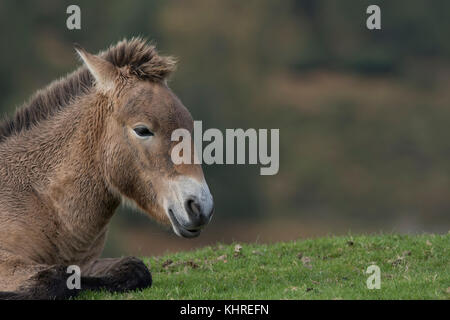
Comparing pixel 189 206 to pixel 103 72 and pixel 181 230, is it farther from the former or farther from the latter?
pixel 103 72

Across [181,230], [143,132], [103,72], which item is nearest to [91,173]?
[143,132]

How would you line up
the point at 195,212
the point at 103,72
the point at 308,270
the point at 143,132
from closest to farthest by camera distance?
the point at 195,212
the point at 143,132
the point at 103,72
the point at 308,270

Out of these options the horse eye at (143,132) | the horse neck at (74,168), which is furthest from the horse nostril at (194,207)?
the horse neck at (74,168)

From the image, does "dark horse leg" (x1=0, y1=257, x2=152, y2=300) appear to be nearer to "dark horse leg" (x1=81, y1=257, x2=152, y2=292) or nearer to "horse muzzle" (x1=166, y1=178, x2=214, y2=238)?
"dark horse leg" (x1=81, y1=257, x2=152, y2=292)

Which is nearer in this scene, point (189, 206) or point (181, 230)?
point (189, 206)

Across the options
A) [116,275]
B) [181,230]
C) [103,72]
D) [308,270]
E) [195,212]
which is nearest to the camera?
[195,212]

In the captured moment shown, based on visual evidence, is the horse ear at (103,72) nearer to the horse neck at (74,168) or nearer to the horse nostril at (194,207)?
the horse neck at (74,168)

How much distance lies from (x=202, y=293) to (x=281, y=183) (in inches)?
1655

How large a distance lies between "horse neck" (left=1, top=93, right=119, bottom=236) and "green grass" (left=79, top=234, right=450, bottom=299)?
87 cm

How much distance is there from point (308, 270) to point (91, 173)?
9.60 ft

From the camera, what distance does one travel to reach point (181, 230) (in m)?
6.89

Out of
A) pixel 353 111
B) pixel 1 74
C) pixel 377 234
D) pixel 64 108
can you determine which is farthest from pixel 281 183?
pixel 64 108

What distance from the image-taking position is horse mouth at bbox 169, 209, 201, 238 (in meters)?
6.86

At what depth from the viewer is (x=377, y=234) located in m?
11.0
